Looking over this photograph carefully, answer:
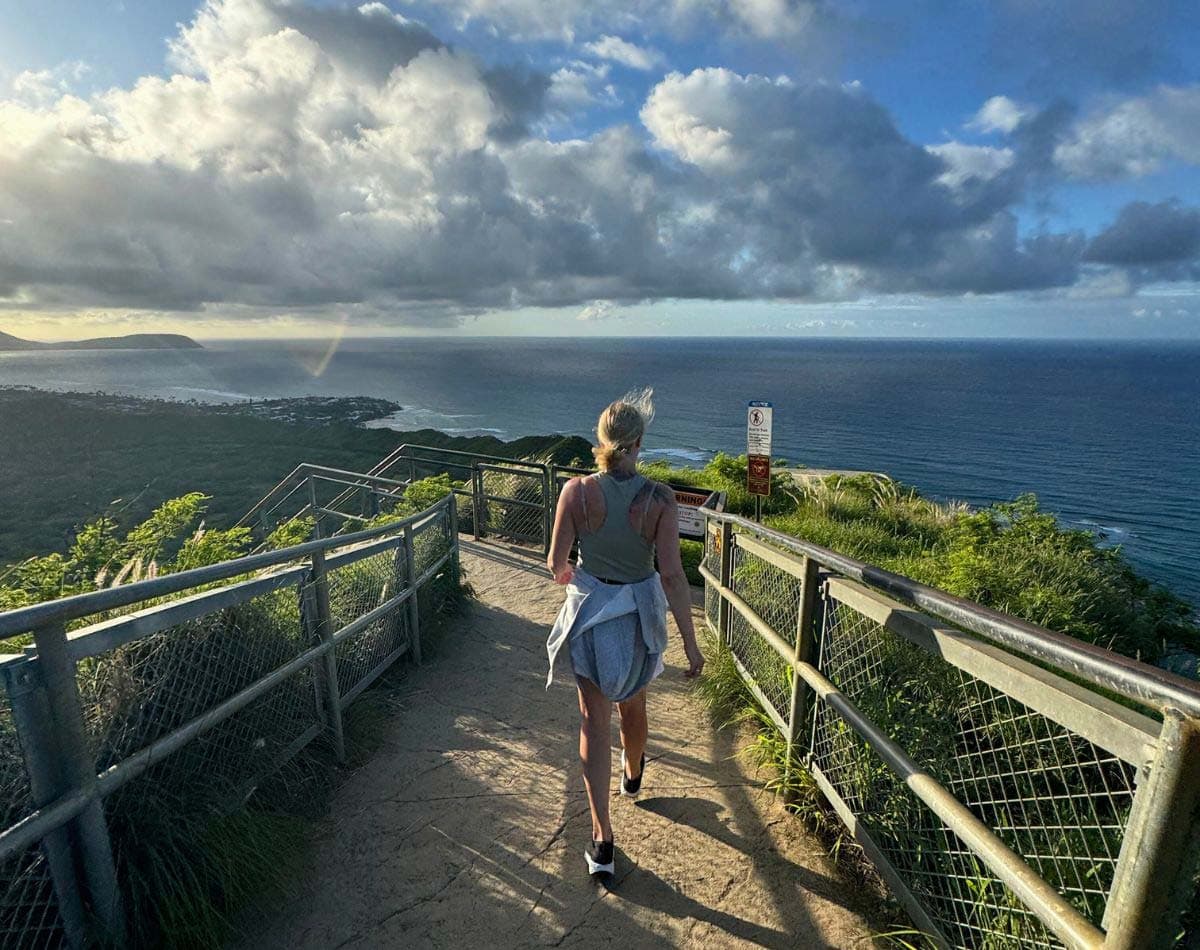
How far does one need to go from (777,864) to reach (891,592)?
146 cm

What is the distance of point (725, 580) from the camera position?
4.83 meters

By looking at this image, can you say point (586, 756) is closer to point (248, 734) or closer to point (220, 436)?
point (248, 734)

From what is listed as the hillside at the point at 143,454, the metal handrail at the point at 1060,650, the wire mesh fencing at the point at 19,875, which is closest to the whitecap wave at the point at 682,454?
the hillside at the point at 143,454

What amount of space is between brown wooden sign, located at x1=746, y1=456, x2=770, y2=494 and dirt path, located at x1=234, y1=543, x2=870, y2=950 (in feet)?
11.9

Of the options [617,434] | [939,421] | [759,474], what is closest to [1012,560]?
[759,474]

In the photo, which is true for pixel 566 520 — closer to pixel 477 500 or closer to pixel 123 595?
pixel 123 595

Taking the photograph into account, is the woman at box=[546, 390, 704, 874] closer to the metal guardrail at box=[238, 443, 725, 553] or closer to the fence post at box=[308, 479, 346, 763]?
the fence post at box=[308, 479, 346, 763]

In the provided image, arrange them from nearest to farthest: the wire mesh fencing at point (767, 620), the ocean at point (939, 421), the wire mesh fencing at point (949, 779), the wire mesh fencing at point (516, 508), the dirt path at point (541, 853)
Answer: the wire mesh fencing at point (949, 779), the dirt path at point (541, 853), the wire mesh fencing at point (767, 620), the wire mesh fencing at point (516, 508), the ocean at point (939, 421)

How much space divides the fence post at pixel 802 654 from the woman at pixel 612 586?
0.59 meters

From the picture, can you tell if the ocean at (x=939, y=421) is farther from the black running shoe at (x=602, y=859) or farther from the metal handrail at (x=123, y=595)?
the metal handrail at (x=123, y=595)

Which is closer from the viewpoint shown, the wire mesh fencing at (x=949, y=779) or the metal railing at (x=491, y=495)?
the wire mesh fencing at (x=949, y=779)

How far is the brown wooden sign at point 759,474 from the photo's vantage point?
7660 millimetres

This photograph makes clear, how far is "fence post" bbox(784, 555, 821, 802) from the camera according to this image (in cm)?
312


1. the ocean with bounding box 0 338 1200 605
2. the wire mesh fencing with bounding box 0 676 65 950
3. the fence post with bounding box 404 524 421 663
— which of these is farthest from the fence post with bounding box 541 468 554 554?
the ocean with bounding box 0 338 1200 605
